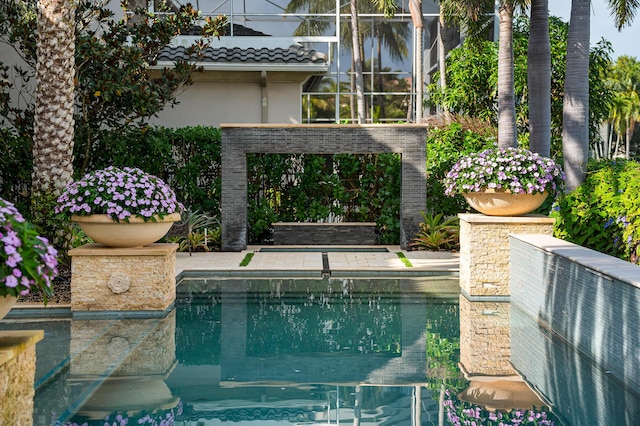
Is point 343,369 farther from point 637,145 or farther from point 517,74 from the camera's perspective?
point 637,145

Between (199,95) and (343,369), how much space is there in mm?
12495

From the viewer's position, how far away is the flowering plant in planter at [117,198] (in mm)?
7977

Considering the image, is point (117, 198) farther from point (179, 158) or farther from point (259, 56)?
point (259, 56)

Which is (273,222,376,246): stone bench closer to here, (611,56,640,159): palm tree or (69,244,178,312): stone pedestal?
(69,244,178,312): stone pedestal

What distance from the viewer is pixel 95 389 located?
17.4 feet

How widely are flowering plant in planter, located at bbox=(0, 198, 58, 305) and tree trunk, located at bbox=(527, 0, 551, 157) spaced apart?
10832 millimetres

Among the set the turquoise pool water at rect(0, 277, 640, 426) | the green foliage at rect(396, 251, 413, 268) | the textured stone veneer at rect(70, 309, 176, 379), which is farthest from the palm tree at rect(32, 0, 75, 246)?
the green foliage at rect(396, 251, 413, 268)

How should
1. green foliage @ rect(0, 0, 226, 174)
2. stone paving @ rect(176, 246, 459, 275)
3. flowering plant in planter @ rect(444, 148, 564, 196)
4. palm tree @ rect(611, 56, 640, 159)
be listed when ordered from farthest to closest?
palm tree @ rect(611, 56, 640, 159) → green foliage @ rect(0, 0, 226, 174) → stone paving @ rect(176, 246, 459, 275) → flowering plant in planter @ rect(444, 148, 564, 196)

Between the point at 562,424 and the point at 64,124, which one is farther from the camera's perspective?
the point at 64,124

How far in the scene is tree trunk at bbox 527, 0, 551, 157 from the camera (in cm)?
1320

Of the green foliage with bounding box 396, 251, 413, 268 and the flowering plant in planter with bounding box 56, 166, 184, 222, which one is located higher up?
the flowering plant in planter with bounding box 56, 166, 184, 222

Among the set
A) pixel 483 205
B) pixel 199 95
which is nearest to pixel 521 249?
pixel 483 205

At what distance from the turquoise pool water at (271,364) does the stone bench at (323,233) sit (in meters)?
5.84

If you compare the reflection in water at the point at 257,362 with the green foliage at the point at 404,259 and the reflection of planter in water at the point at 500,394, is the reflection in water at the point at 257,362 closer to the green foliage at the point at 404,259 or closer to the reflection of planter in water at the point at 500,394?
the reflection of planter in water at the point at 500,394
